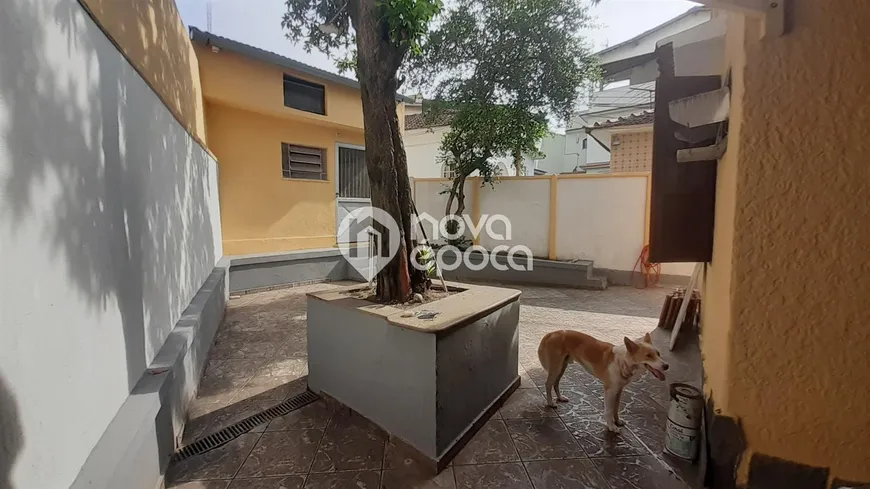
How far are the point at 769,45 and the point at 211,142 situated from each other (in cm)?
709

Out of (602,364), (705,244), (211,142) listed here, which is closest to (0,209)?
(602,364)

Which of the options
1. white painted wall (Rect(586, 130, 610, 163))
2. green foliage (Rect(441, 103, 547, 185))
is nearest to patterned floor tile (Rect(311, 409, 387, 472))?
green foliage (Rect(441, 103, 547, 185))

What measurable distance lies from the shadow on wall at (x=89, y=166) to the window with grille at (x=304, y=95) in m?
4.28

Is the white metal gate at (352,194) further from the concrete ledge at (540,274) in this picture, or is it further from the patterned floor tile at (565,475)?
the patterned floor tile at (565,475)

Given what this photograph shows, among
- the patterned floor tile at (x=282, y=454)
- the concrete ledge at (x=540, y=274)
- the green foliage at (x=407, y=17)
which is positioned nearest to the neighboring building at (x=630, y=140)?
the concrete ledge at (x=540, y=274)

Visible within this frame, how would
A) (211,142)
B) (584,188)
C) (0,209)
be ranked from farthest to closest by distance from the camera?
(584,188) < (211,142) < (0,209)

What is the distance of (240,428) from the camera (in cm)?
234

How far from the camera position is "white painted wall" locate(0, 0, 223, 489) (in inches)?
40.8

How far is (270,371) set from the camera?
10.5 ft

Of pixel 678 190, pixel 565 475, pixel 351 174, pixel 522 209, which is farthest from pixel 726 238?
pixel 351 174

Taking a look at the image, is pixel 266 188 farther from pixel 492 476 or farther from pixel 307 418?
pixel 492 476

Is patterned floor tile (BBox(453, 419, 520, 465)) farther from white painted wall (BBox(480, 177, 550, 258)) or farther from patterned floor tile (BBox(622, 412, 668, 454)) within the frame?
white painted wall (BBox(480, 177, 550, 258))

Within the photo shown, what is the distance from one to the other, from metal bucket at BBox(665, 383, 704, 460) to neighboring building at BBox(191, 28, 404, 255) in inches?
262

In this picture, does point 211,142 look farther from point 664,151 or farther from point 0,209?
point 664,151
